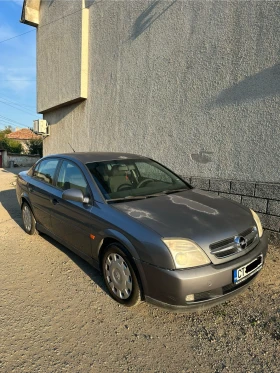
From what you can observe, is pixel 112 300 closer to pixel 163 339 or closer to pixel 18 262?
pixel 163 339

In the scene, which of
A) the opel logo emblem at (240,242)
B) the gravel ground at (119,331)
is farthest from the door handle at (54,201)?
the opel logo emblem at (240,242)

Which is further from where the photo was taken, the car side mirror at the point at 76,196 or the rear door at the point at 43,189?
the rear door at the point at 43,189

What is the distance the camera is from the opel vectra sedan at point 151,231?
86.7 inches

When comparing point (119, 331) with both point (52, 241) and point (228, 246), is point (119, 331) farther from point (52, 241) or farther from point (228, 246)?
point (52, 241)

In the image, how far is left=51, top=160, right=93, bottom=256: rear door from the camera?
301 centimetres

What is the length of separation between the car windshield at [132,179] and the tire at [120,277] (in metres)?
0.60

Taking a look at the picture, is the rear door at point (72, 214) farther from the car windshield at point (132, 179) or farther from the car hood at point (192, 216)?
the car hood at point (192, 216)

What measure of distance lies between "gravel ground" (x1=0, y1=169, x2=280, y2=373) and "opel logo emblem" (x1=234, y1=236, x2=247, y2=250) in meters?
0.64

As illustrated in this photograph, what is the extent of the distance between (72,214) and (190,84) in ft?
11.1

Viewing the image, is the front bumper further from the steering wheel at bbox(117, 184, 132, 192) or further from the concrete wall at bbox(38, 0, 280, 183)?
the concrete wall at bbox(38, 0, 280, 183)

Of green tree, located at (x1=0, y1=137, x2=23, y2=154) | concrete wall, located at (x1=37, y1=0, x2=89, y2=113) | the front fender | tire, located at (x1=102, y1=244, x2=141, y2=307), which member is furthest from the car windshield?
green tree, located at (x1=0, y1=137, x2=23, y2=154)

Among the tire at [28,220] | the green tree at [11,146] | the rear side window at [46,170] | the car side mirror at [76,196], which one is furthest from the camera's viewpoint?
the green tree at [11,146]

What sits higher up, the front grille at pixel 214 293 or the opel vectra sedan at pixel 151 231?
the opel vectra sedan at pixel 151 231

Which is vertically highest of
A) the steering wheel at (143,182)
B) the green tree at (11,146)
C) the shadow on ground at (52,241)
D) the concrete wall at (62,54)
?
the concrete wall at (62,54)
